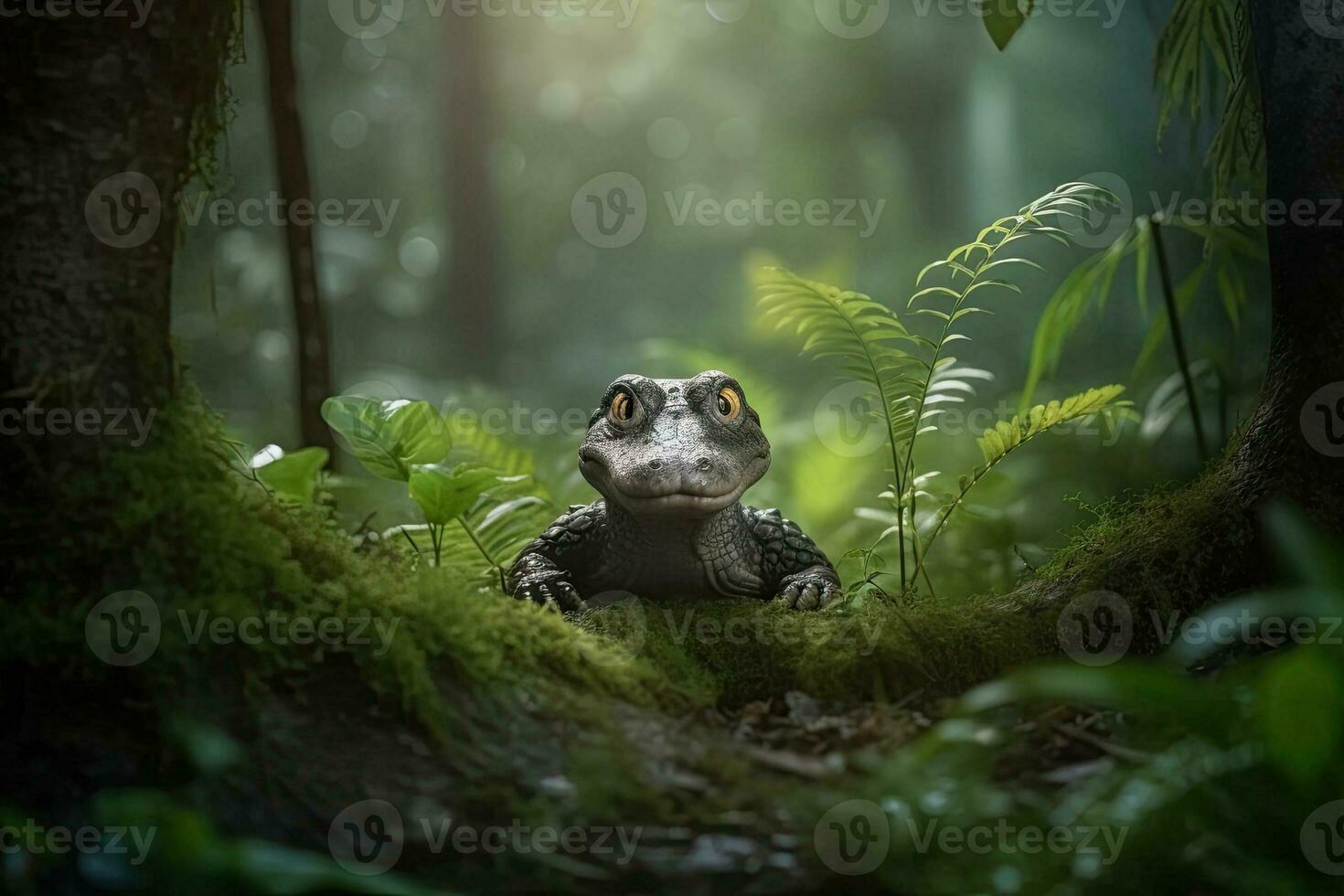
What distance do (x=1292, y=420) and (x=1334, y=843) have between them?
64.6 inches

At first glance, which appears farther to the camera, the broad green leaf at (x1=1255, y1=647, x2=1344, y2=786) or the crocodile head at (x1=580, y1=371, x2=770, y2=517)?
the crocodile head at (x1=580, y1=371, x2=770, y2=517)

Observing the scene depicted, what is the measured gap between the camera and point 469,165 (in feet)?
A: 41.9

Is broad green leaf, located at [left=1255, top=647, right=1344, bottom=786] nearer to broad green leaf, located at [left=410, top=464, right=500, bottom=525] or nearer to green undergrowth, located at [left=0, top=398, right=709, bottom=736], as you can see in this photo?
green undergrowth, located at [left=0, top=398, right=709, bottom=736]

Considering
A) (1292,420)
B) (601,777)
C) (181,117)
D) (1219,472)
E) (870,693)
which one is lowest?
(870,693)

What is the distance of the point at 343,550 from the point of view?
9.33 feet

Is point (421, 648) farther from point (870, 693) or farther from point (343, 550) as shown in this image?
point (870, 693)

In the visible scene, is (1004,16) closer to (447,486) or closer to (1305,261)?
(1305,261)

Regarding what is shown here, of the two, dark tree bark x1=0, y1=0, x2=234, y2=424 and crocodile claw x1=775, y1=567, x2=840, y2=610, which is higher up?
dark tree bark x1=0, y1=0, x2=234, y2=424

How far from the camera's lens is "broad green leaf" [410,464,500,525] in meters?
3.29

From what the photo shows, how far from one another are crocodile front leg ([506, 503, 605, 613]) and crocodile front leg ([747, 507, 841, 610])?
0.70 m

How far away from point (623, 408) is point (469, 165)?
33.2ft

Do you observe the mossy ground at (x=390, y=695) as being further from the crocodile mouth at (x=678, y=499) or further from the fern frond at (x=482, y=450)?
the fern frond at (x=482, y=450)

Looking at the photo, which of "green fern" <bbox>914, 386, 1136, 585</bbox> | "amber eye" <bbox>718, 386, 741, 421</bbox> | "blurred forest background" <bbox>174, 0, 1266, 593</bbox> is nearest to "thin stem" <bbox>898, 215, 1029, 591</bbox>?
"green fern" <bbox>914, 386, 1136, 585</bbox>

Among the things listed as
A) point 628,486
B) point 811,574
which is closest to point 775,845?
point 628,486
